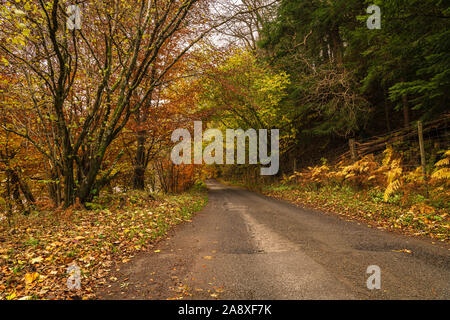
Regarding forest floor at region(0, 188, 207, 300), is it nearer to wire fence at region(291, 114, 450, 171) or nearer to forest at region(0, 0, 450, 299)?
forest at region(0, 0, 450, 299)

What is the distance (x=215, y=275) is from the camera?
3.33m

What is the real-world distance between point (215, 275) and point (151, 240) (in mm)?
2463

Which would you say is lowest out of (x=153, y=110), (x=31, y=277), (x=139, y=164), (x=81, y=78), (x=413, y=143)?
(x=31, y=277)

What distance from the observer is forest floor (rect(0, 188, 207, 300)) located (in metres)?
3.04

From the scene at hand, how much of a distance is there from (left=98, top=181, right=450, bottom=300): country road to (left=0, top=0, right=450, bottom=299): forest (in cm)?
86

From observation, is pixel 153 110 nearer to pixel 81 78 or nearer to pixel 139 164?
pixel 139 164

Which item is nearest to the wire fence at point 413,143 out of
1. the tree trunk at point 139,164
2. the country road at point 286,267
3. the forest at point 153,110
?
the forest at point 153,110

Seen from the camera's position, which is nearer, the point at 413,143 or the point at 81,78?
the point at 81,78

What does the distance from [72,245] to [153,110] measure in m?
7.65

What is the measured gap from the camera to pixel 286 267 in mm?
3471

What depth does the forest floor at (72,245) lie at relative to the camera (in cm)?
304

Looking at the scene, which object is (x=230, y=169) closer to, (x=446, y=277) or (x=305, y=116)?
(x=305, y=116)

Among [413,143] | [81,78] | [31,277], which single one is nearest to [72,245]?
[31,277]

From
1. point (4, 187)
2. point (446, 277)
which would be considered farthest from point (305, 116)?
point (4, 187)
